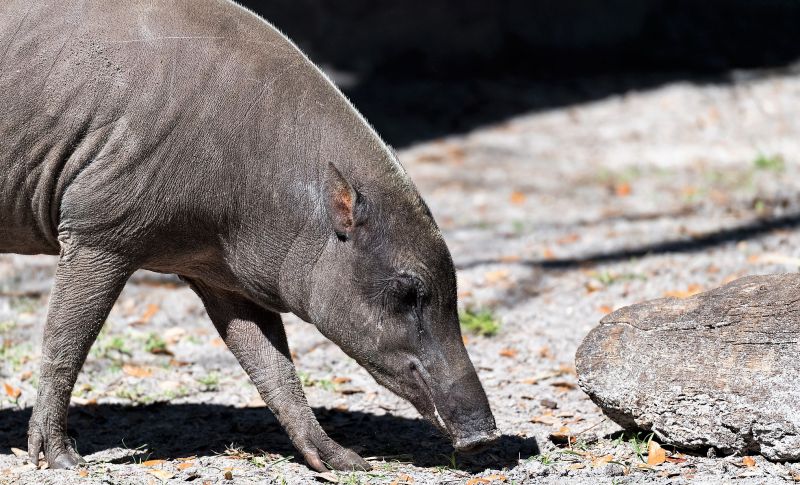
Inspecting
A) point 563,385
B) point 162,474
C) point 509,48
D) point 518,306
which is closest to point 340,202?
point 162,474

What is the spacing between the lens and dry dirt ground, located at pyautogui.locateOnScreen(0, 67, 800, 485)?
181 inches

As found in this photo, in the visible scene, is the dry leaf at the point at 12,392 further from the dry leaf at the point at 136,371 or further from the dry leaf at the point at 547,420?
the dry leaf at the point at 547,420

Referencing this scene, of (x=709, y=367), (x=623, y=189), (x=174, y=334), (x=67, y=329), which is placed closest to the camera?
(x=709, y=367)

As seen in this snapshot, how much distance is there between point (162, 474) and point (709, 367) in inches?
86.0

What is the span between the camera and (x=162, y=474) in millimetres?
4465

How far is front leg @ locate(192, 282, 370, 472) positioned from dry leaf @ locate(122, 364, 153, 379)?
112 centimetres

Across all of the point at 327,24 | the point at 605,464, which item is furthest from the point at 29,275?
the point at 327,24

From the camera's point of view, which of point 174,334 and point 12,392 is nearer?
point 12,392

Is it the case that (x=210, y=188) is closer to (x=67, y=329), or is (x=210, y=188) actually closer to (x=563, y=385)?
(x=67, y=329)

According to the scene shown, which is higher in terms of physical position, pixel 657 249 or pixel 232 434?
pixel 657 249

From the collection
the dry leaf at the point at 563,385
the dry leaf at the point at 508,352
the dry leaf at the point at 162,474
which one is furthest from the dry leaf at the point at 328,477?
the dry leaf at the point at 508,352

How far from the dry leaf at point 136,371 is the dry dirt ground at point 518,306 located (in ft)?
0.05

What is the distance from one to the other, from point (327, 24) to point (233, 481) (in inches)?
335

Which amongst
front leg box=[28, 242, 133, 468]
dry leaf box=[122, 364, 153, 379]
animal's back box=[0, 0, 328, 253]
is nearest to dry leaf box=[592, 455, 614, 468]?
animal's back box=[0, 0, 328, 253]
